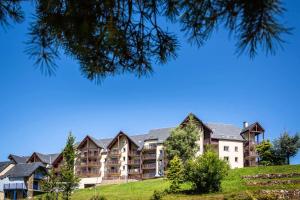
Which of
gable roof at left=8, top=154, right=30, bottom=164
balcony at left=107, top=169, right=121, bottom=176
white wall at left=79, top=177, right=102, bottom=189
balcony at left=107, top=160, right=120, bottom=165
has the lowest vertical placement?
white wall at left=79, top=177, right=102, bottom=189

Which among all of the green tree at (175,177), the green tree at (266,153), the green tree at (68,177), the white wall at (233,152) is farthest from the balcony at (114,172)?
the green tree at (175,177)

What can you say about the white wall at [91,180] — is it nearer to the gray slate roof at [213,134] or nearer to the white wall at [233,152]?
the gray slate roof at [213,134]

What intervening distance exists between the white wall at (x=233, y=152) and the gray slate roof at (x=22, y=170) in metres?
31.2

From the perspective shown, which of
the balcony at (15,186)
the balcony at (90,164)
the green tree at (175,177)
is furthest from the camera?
the balcony at (90,164)

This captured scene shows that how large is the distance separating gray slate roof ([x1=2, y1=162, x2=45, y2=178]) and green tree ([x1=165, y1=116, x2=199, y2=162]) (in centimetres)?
2471

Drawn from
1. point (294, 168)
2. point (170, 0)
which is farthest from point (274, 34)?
point (294, 168)

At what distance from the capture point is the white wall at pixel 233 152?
246ft

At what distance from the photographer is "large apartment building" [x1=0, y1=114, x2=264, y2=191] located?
75.6 meters

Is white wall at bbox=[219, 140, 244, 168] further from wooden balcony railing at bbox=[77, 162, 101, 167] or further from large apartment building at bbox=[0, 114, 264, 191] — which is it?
wooden balcony railing at bbox=[77, 162, 101, 167]

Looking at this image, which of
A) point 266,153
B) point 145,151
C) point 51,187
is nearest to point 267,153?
point 266,153

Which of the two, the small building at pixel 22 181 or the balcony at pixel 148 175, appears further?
the balcony at pixel 148 175

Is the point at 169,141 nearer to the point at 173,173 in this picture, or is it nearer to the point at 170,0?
the point at 173,173

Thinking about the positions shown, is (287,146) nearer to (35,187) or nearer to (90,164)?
(90,164)

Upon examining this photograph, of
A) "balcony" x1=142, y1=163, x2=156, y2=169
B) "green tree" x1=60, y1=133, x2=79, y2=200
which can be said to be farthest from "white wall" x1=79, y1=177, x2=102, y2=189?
"green tree" x1=60, y1=133, x2=79, y2=200
